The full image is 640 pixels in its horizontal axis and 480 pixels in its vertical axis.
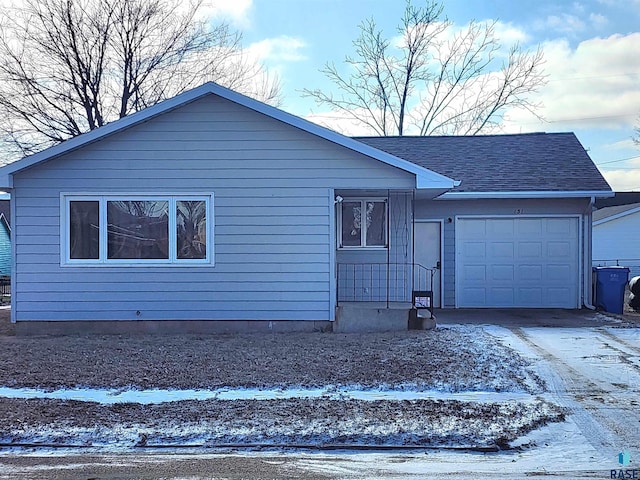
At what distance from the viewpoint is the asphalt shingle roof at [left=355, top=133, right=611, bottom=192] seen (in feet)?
44.5

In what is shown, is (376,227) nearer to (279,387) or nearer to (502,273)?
(502,273)

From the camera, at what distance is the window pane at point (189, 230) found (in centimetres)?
1076

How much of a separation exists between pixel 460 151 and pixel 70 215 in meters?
9.79

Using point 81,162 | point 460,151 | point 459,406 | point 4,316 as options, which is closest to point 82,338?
point 81,162

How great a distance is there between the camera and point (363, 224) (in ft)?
42.5

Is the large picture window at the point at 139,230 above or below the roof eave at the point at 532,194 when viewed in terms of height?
below

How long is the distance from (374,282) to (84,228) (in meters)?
5.88

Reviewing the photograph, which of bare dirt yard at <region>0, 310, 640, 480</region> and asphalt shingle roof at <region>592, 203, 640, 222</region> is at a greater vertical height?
asphalt shingle roof at <region>592, 203, 640, 222</region>

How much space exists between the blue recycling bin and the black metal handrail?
13.2ft

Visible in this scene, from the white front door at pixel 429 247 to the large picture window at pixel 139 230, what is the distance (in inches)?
211

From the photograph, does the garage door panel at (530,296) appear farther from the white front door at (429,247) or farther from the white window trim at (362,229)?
the white window trim at (362,229)

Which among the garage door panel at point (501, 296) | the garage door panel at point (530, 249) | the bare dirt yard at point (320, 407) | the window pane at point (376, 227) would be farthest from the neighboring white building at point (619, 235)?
the bare dirt yard at point (320, 407)

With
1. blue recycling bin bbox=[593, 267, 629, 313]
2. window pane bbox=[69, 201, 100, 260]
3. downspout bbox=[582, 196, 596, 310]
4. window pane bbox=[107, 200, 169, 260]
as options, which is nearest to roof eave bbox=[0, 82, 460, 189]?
window pane bbox=[69, 201, 100, 260]

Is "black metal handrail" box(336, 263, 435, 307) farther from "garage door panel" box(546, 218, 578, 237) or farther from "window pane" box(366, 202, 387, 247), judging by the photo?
"garage door panel" box(546, 218, 578, 237)
